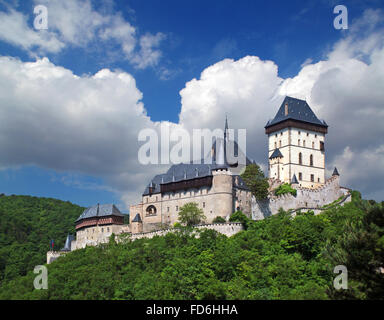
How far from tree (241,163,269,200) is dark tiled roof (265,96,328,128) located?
946 cm

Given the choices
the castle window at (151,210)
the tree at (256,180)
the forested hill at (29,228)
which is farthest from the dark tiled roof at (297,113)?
the forested hill at (29,228)

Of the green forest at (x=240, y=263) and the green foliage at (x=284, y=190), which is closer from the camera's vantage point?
the green forest at (x=240, y=263)

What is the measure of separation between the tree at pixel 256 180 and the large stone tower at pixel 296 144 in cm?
505

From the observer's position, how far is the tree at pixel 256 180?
2411 inches

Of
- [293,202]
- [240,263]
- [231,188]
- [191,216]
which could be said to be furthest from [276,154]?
[240,263]

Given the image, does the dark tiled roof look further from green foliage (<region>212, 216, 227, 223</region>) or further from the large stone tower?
green foliage (<region>212, 216, 227, 223</region>)

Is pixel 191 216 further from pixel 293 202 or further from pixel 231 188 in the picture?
pixel 293 202

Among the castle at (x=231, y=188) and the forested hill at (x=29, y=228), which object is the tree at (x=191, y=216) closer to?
the castle at (x=231, y=188)

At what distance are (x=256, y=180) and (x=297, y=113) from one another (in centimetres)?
1359

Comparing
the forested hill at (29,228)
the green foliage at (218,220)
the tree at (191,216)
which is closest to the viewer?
the green foliage at (218,220)

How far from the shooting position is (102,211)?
232 feet
